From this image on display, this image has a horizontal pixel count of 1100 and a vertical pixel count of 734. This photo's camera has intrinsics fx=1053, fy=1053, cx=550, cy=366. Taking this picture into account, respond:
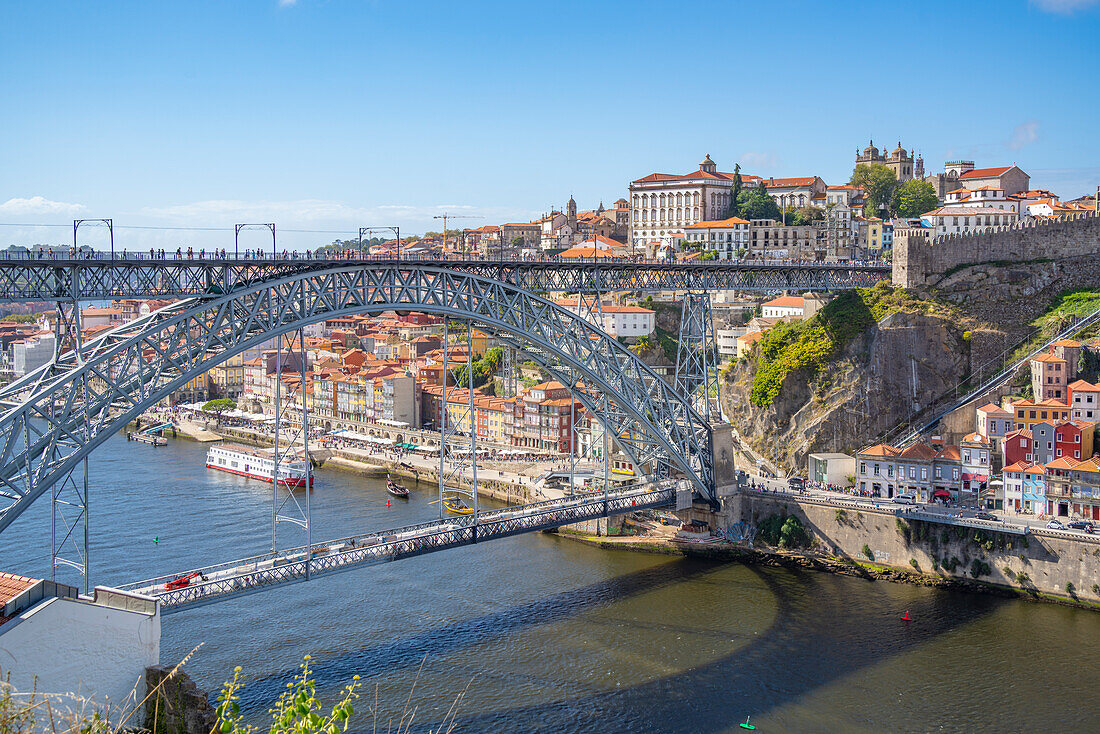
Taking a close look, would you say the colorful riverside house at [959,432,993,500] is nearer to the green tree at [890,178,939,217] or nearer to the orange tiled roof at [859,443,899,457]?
the orange tiled roof at [859,443,899,457]

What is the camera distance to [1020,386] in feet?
100

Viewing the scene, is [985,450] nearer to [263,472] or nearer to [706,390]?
[706,390]

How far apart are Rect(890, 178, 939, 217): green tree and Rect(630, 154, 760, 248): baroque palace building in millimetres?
7583

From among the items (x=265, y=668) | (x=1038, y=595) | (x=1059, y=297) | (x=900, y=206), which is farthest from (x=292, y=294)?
(x=900, y=206)

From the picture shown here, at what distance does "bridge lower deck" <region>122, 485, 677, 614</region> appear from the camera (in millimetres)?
18281

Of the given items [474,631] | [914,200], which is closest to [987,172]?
[914,200]

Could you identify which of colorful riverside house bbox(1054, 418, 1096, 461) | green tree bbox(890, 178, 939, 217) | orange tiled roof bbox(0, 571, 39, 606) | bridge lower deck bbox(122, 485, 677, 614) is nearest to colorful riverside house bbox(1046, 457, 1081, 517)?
colorful riverside house bbox(1054, 418, 1096, 461)

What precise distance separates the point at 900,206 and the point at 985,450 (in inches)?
1164

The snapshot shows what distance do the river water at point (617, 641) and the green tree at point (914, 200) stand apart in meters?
33.1

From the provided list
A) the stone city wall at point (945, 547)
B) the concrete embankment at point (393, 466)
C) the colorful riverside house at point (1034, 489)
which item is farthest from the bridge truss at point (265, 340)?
the colorful riverside house at point (1034, 489)

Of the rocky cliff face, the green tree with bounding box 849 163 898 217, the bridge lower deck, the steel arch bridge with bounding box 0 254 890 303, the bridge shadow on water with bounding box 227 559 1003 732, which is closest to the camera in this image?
the steel arch bridge with bounding box 0 254 890 303

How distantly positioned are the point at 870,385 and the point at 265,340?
64.7 feet

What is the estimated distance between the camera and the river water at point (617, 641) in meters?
18.4

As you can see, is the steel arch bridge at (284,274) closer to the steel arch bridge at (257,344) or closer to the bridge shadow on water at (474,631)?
the steel arch bridge at (257,344)
